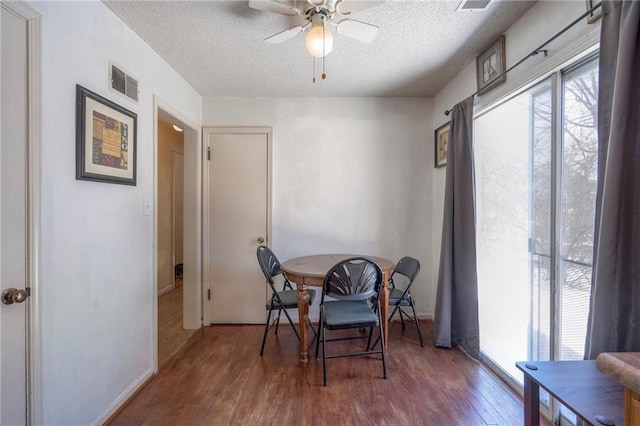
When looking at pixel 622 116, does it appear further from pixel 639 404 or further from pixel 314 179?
pixel 314 179

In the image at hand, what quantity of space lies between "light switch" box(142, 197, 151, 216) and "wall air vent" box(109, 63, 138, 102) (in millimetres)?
687

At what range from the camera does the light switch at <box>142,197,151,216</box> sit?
6.30 feet

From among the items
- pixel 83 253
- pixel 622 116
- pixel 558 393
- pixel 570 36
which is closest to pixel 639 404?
pixel 558 393

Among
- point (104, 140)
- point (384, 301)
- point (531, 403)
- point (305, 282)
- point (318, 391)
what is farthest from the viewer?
point (384, 301)

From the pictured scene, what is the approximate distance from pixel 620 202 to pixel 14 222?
2462 millimetres

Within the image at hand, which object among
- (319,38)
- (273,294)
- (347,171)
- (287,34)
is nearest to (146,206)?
(273,294)

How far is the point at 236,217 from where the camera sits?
2.90 m

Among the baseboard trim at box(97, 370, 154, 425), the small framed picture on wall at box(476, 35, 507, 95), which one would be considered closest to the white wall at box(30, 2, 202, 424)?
the baseboard trim at box(97, 370, 154, 425)

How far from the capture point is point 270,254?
2533mm

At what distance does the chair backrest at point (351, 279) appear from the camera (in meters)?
1.91

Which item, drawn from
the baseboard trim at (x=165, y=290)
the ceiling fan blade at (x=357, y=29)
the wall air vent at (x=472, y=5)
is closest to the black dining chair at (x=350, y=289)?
the ceiling fan blade at (x=357, y=29)

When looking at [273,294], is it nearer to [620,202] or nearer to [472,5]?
[620,202]

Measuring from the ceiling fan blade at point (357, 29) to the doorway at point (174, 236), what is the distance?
151cm

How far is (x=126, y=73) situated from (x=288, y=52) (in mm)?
1126
